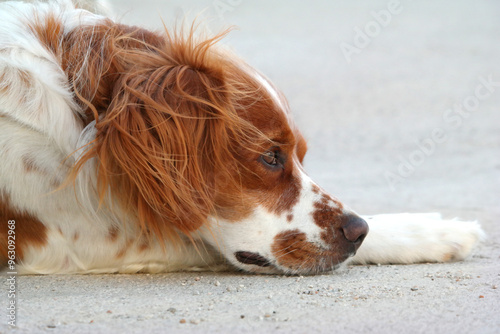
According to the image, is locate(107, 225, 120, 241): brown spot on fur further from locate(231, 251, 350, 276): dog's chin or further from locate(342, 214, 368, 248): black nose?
locate(342, 214, 368, 248): black nose

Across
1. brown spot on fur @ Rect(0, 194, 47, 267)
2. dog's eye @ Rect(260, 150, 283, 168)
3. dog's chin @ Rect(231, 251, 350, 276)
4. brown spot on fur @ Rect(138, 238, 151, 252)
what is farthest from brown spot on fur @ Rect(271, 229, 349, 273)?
brown spot on fur @ Rect(0, 194, 47, 267)

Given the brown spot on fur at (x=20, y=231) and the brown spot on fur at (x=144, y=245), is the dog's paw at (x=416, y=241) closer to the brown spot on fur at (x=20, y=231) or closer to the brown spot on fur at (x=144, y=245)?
the brown spot on fur at (x=144, y=245)

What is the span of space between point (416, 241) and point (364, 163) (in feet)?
12.5

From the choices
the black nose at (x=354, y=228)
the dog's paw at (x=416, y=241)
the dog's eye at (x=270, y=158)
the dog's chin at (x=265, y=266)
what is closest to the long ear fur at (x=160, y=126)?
the dog's eye at (x=270, y=158)

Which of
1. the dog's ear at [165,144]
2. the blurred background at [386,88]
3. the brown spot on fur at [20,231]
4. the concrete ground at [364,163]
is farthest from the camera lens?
the blurred background at [386,88]

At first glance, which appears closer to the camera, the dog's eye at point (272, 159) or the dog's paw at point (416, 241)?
the dog's eye at point (272, 159)

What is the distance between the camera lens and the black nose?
9.83 ft

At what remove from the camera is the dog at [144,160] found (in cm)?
270

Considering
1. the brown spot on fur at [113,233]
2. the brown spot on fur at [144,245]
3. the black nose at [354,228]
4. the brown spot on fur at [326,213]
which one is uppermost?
the brown spot on fur at [326,213]

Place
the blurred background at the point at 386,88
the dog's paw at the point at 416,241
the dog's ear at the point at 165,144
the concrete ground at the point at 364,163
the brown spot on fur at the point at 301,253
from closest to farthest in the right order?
the concrete ground at the point at 364,163 → the dog's ear at the point at 165,144 → the brown spot on fur at the point at 301,253 → the dog's paw at the point at 416,241 → the blurred background at the point at 386,88

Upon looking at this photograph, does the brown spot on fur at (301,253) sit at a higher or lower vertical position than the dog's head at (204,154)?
lower

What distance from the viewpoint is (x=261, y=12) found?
571 inches

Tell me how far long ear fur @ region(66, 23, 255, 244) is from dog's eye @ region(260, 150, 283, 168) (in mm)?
140

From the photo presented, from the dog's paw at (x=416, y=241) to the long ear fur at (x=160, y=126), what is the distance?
0.96m
